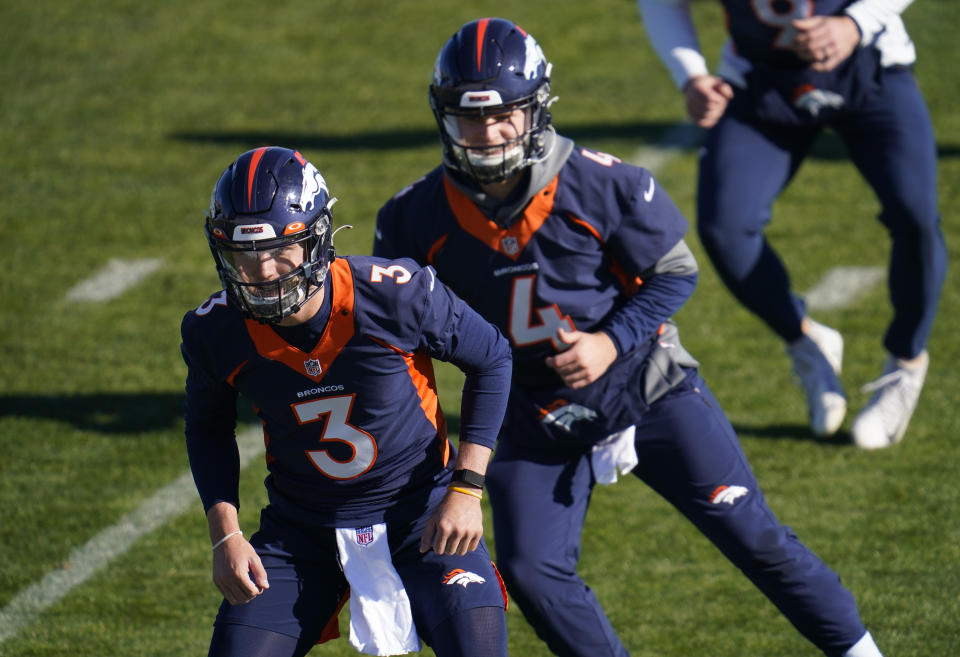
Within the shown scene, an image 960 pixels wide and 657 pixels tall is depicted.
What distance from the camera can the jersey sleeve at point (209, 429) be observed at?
3.62m

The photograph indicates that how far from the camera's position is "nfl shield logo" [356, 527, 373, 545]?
3.63m

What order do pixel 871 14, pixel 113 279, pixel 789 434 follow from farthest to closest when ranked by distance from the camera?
pixel 113 279 < pixel 789 434 < pixel 871 14

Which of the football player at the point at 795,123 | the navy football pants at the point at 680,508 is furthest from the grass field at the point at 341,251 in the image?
the football player at the point at 795,123

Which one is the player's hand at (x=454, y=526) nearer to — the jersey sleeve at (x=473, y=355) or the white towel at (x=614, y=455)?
the jersey sleeve at (x=473, y=355)

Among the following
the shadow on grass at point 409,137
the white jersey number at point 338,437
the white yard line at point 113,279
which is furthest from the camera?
the shadow on grass at point 409,137

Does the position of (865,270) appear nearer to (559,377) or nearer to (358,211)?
(358,211)

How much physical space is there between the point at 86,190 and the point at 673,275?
20.5ft

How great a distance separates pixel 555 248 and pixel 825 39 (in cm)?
197

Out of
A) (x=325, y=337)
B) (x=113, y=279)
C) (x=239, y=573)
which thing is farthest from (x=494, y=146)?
(x=113, y=279)

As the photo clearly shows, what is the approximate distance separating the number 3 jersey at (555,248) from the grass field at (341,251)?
4.01ft

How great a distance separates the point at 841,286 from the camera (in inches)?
308

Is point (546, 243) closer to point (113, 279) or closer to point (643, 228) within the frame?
point (643, 228)

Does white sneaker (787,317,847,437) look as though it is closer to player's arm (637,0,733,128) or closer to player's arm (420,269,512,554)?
player's arm (637,0,733,128)

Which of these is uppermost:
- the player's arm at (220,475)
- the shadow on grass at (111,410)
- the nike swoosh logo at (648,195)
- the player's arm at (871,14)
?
the nike swoosh logo at (648,195)
